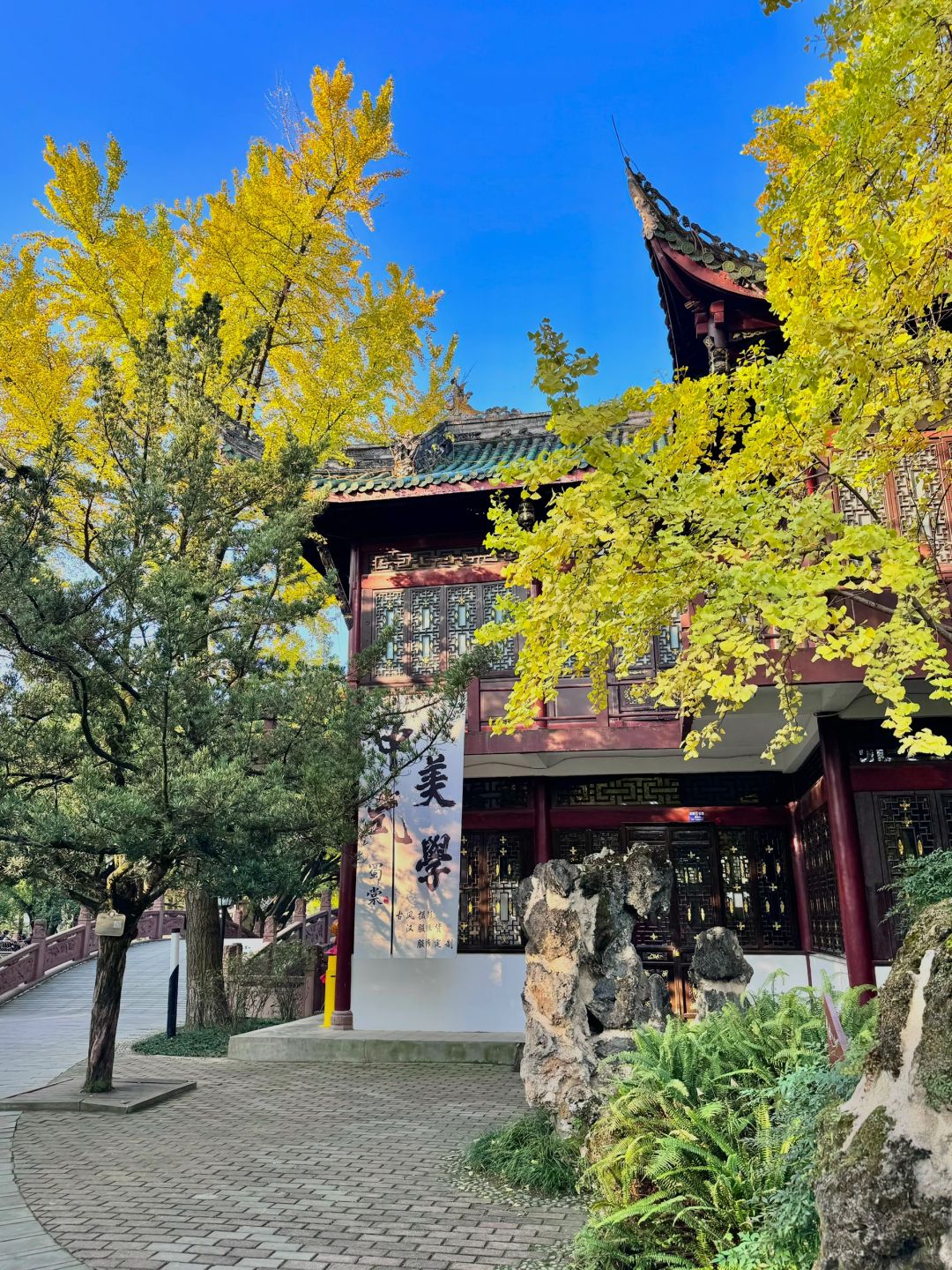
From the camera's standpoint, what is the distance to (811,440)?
19.7 feet

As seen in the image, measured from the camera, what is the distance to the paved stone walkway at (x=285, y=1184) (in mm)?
4223

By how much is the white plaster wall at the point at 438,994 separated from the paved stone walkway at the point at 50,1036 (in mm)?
3679

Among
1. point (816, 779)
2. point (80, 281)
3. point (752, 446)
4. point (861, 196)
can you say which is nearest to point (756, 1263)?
point (752, 446)

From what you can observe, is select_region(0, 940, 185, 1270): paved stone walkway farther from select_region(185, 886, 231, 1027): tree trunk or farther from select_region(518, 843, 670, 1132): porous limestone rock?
select_region(518, 843, 670, 1132): porous limestone rock

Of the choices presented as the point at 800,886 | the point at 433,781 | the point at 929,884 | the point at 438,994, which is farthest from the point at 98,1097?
the point at 800,886

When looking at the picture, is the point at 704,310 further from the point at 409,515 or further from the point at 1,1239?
the point at 1,1239

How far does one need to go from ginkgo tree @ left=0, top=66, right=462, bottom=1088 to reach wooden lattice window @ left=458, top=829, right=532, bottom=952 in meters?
2.88

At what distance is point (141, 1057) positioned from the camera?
11125 mm

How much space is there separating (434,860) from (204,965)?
463 centimetres

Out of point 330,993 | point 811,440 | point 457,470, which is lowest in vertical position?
point 330,993

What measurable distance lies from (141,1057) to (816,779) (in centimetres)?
916

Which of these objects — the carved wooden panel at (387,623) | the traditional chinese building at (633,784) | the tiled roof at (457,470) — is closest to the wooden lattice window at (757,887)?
the traditional chinese building at (633,784)

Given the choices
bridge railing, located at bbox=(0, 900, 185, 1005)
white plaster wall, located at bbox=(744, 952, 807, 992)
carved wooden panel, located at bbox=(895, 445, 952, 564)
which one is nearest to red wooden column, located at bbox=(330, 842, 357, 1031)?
white plaster wall, located at bbox=(744, 952, 807, 992)

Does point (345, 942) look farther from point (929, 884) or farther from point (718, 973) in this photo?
point (929, 884)
